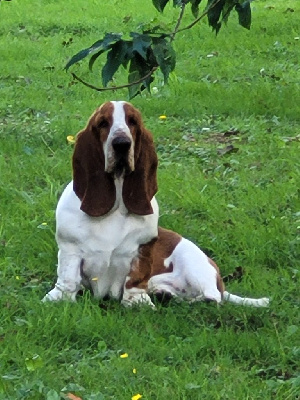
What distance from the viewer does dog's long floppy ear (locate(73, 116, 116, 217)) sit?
15.8 ft

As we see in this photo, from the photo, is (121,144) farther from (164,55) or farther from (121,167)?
(164,55)

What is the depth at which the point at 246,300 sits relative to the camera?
4977 millimetres

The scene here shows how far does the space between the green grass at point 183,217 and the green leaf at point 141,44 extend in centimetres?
136

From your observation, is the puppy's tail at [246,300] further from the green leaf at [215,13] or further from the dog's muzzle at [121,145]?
the green leaf at [215,13]

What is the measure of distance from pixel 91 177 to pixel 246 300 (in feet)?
3.39

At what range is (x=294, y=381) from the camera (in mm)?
4035

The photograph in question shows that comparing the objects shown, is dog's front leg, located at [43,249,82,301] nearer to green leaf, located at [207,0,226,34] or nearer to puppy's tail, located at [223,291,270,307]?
puppy's tail, located at [223,291,270,307]

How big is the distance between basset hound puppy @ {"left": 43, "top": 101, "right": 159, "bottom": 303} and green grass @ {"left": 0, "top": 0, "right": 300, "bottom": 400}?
5.6 inches

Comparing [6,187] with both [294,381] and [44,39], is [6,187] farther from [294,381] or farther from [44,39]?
[44,39]

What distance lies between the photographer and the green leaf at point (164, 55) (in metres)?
3.89

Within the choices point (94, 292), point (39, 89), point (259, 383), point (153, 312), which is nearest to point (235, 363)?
point (259, 383)

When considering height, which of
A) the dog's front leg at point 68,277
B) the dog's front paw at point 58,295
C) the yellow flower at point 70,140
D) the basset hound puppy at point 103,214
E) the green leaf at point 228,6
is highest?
the green leaf at point 228,6

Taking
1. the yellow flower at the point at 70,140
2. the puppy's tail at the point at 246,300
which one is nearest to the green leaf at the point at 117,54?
the puppy's tail at the point at 246,300

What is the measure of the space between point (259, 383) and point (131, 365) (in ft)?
1.85
